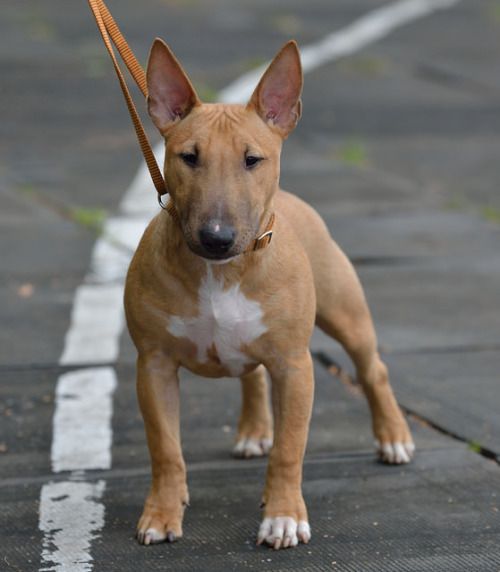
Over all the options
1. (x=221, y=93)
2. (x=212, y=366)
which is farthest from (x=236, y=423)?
(x=221, y=93)

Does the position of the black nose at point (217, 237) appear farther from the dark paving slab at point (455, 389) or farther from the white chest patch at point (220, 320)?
the dark paving slab at point (455, 389)

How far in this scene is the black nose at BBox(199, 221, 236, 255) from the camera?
448 cm

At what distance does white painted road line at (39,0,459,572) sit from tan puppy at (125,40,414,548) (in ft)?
1.02

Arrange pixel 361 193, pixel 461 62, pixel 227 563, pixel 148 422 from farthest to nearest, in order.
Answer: pixel 461 62 → pixel 361 193 → pixel 148 422 → pixel 227 563

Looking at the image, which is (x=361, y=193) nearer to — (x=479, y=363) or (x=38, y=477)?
(x=479, y=363)

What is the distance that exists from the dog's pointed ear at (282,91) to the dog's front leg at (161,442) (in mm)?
996

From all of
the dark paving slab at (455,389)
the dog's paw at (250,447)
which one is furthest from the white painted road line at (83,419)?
the dark paving slab at (455,389)

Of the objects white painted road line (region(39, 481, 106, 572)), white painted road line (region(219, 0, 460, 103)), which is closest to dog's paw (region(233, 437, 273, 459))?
white painted road line (region(39, 481, 106, 572))

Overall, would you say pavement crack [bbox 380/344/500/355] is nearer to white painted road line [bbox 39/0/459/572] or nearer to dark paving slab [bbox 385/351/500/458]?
dark paving slab [bbox 385/351/500/458]

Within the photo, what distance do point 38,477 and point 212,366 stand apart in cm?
108

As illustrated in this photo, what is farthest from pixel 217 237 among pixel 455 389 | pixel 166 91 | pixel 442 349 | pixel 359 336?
pixel 442 349

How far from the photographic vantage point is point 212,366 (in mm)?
5113

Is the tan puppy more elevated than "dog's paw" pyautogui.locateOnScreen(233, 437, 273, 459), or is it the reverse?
the tan puppy

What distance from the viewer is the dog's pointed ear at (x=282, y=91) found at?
4914 millimetres
